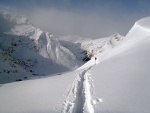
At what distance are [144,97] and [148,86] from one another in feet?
6.48

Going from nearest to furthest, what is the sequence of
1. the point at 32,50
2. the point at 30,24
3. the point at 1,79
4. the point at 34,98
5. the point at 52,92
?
1. the point at 34,98
2. the point at 52,92
3. the point at 1,79
4. the point at 32,50
5. the point at 30,24

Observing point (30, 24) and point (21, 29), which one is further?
point (30, 24)

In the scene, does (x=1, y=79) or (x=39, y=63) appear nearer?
(x=1, y=79)

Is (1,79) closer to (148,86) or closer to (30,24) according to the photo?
(148,86)

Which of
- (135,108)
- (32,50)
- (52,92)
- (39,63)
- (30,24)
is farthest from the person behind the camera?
(30,24)

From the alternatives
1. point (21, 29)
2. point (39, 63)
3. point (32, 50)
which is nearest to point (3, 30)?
point (21, 29)

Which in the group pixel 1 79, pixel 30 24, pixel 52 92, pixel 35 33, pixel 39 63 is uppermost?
pixel 30 24

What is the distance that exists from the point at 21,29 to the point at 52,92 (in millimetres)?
163035

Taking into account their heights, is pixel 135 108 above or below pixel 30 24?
below

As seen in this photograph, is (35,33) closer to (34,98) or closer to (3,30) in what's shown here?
(3,30)

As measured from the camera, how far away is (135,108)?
26.6ft

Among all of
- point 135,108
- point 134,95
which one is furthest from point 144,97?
point 135,108

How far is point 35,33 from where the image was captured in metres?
160

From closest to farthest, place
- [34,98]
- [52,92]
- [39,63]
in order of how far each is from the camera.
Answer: [34,98]
[52,92]
[39,63]
